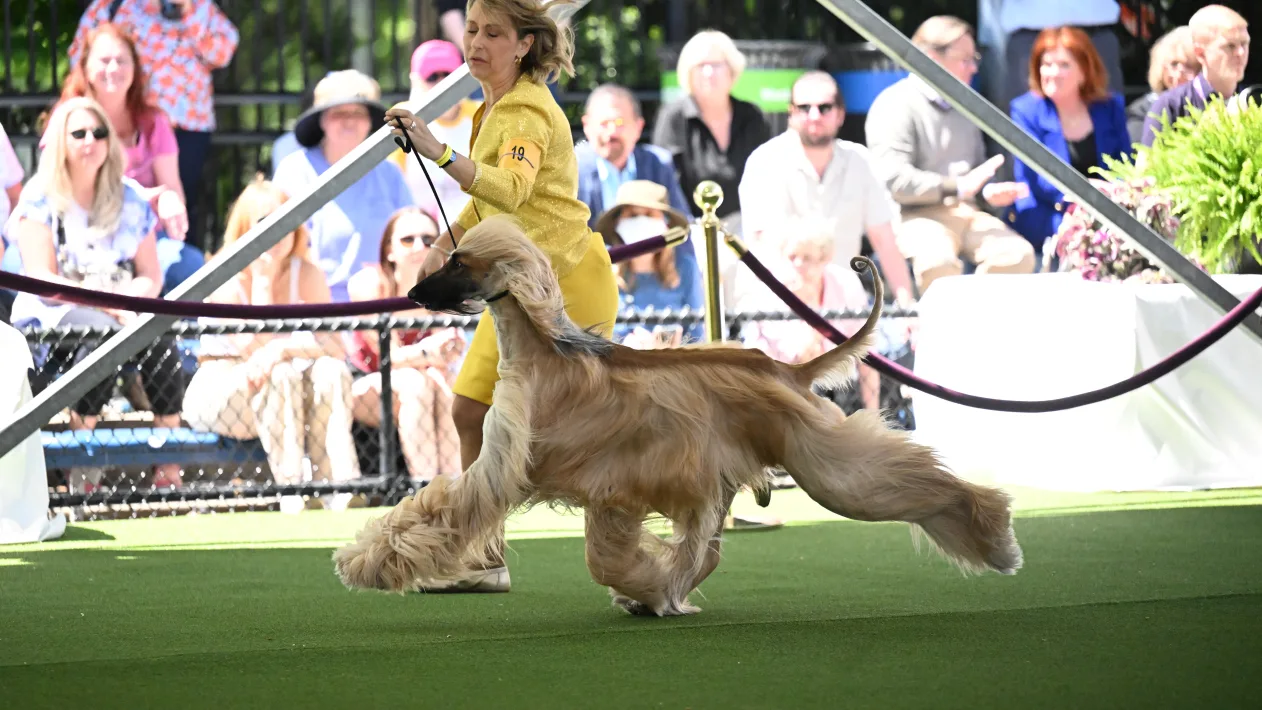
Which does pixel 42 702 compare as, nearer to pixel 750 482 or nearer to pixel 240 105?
pixel 750 482

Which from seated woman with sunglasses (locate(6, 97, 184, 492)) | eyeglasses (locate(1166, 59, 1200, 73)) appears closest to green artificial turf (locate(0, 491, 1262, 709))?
seated woman with sunglasses (locate(6, 97, 184, 492))

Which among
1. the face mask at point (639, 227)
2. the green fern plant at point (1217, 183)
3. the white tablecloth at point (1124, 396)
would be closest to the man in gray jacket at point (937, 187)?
the face mask at point (639, 227)

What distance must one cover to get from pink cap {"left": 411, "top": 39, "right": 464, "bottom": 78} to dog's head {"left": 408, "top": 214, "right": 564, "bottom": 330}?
15.0 feet

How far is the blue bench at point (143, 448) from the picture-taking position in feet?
22.4

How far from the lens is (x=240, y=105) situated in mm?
8672

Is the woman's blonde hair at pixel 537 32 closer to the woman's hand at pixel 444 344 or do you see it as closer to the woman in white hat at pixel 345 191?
the woman's hand at pixel 444 344

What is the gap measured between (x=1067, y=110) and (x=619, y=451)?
6.06 metres

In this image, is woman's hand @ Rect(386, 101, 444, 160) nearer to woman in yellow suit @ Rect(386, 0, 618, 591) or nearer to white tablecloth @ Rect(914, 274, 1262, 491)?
woman in yellow suit @ Rect(386, 0, 618, 591)

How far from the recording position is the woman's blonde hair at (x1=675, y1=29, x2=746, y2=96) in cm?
866

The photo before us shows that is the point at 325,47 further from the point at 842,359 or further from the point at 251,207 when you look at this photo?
the point at 842,359

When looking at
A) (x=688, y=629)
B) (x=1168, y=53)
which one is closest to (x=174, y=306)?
(x=688, y=629)

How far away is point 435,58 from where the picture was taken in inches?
318

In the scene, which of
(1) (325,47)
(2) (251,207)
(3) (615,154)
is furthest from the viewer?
(1) (325,47)

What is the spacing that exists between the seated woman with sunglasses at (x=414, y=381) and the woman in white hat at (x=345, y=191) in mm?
268
